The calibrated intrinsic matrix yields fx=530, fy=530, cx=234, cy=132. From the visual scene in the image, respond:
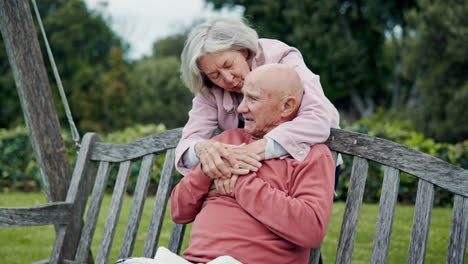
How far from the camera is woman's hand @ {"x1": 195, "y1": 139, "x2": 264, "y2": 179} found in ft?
7.97

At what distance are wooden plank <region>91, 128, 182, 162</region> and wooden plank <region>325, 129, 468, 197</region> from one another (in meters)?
0.97

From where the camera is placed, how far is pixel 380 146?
2.57 metres

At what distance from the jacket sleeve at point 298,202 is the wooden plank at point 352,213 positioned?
0.27 meters

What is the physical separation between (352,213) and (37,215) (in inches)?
71.0

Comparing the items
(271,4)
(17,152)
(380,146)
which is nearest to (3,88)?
(271,4)

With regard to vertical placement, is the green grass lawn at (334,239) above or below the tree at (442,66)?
below

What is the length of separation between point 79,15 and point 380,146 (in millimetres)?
30370

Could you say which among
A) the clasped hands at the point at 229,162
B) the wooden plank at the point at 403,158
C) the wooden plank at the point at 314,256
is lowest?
the wooden plank at the point at 314,256

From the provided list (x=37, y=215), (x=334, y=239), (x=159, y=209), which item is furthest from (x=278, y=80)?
(x=334, y=239)

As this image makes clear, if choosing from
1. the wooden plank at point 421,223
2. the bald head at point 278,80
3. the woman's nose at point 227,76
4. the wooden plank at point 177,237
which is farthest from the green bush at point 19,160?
the wooden plank at point 421,223

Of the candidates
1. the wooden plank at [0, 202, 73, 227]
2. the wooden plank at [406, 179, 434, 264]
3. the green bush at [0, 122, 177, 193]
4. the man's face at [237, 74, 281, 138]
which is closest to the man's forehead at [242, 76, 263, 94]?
the man's face at [237, 74, 281, 138]

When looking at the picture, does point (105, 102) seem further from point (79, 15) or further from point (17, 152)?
point (17, 152)

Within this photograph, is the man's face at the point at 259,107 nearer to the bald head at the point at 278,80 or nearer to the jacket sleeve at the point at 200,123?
the bald head at the point at 278,80

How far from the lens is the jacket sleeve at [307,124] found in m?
2.41
